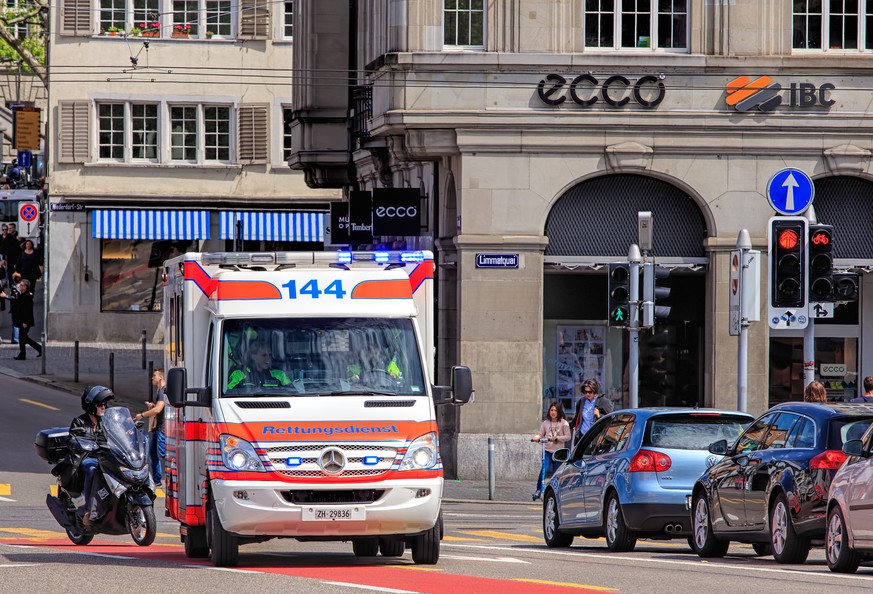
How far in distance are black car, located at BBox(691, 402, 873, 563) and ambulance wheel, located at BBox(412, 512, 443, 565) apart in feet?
9.57

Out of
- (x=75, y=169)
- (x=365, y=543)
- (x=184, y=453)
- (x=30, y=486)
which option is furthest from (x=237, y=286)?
(x=75, y=169)

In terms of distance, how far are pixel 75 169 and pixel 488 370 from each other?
75.5 ft

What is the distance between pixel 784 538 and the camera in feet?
Answer: 49.5

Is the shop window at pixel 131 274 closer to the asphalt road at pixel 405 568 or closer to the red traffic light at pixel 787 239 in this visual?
the asphalt road at pixel 405 568

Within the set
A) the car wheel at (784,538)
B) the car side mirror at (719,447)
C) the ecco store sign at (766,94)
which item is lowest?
the car wheel at (784,538)

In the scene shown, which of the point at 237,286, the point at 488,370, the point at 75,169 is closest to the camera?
the point at 237,286

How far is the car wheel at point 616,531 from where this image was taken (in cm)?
1745

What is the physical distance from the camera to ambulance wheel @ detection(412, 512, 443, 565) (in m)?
14.4

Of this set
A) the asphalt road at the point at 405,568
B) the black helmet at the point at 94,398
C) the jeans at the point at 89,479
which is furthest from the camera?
the black helmet at the point at 94,398

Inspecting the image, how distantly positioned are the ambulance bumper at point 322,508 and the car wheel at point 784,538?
3.12 meters

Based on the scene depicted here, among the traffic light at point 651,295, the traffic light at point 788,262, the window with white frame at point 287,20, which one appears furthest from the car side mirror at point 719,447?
the window with white frame at point 287,20

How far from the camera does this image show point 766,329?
28.6m

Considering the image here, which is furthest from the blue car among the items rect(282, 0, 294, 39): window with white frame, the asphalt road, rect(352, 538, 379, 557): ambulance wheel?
rect(282, 0, 294, 39): window with white frame

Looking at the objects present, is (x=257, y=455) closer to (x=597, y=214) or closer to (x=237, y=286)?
(x=237, y=286)
